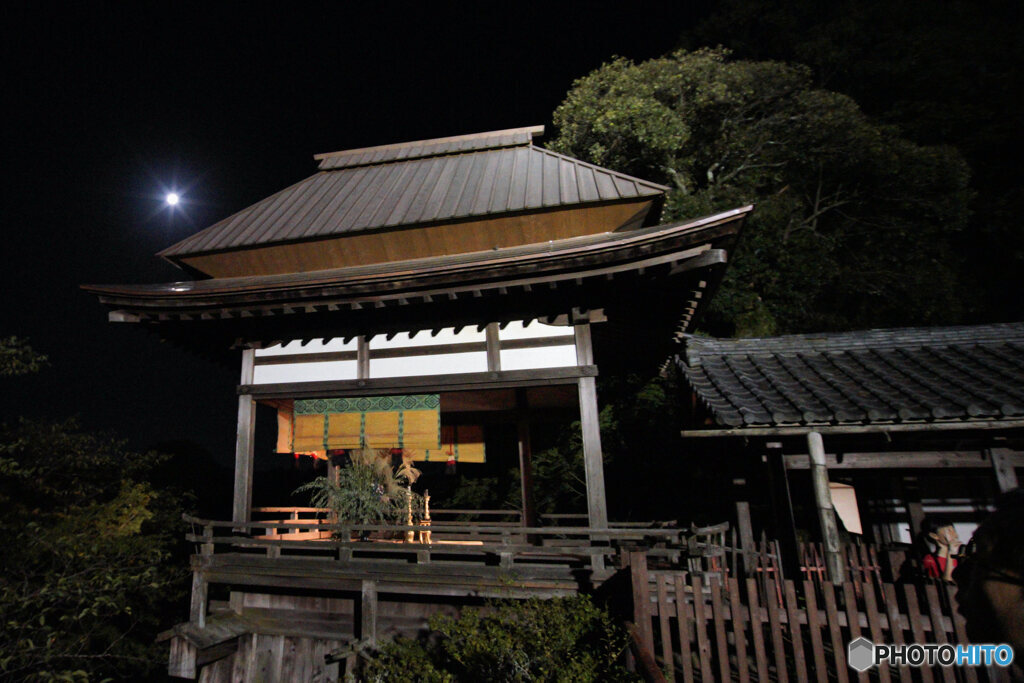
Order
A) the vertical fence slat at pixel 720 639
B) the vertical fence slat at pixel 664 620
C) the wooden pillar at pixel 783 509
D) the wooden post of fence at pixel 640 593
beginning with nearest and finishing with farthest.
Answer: the vertical fence slat at pixel 720 639, the vertical fence slat at pixel 664 620, the wooden post of fence at pixel 640 593, the wooden pillar at pixel 783 509

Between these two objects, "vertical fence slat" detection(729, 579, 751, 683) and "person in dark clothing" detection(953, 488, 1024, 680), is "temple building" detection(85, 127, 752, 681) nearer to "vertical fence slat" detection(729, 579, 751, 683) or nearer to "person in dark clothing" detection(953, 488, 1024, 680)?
"vertical fence slat" detection(729, 579, 751, 683)

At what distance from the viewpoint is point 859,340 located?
7.55 metres

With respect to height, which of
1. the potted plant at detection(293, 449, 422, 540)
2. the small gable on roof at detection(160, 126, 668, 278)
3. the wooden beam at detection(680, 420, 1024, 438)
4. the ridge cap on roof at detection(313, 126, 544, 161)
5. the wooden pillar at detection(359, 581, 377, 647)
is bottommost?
the wooden pillar at detection(359, 581, 377, 647)

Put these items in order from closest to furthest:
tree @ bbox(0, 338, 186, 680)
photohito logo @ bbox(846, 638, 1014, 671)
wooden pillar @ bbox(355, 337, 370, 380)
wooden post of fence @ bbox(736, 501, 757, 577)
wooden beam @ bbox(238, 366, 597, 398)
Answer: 1. photohito logo @ bbox(846, 638, 1014, 671)
2. wooden post of fence @ bbox(736, 501, 757, 577)
3. wooden beam @ bbox(238, 366, 597, 398)
4. wooden pillar @ bbox(355, 337, 370, 380)
5. tree @ bbox(0, 338, 186, 680)

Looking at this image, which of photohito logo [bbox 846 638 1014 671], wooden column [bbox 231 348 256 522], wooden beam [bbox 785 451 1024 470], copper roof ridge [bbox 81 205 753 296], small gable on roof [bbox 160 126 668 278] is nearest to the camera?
photohito logo [bbox 846 638 1014 671]

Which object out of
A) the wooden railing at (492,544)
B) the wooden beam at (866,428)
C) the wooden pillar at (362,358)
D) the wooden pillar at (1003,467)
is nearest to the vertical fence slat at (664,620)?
the wooden railing at (492,544)

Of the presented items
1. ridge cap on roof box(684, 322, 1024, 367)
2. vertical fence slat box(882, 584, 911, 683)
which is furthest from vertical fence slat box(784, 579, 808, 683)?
ridge cap on roof box(684, 322, 1024, 367)

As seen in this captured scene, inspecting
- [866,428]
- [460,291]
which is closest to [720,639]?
[866,428]

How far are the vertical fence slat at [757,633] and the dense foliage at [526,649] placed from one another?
1.07m

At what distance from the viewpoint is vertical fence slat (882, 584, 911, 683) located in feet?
12.4

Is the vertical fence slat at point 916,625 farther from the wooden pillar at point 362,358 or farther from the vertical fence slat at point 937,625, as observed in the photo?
the wooden pillar at point 362,358

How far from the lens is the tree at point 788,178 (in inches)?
575

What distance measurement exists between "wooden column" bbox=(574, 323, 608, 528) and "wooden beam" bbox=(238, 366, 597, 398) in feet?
0.67

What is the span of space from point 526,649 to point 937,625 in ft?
→ 11.3
